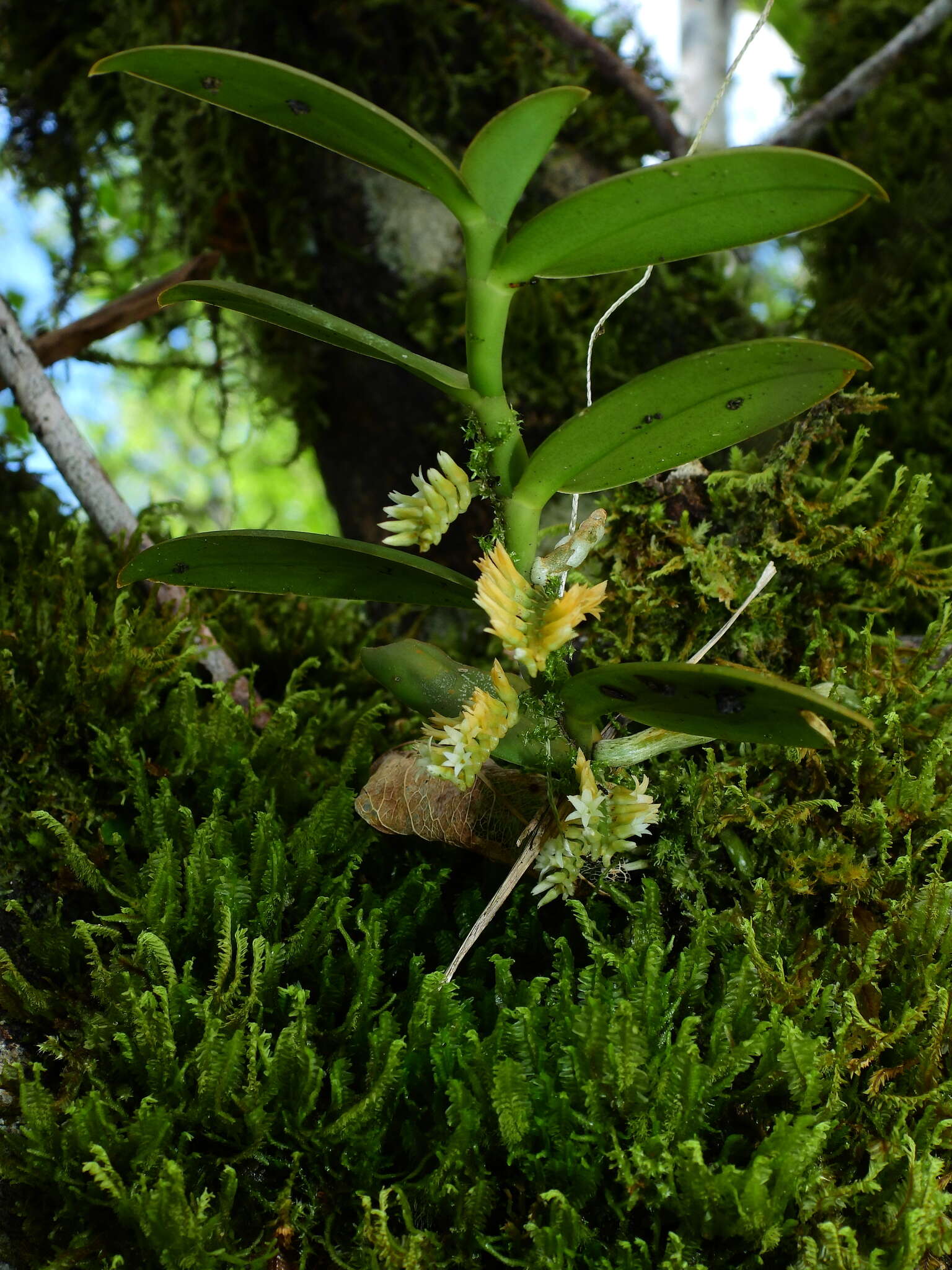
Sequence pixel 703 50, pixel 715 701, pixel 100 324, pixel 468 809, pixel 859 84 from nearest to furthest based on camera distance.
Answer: pixel 715 701
pixel 468 809
pixel 100 324
pixel 859 84
pixel 703 50

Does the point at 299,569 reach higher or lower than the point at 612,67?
lower

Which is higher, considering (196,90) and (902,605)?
(196,90)

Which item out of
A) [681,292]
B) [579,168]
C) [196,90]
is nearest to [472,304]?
[196,90]

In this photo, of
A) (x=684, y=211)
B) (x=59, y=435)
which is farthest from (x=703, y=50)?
(x=684, y=211)

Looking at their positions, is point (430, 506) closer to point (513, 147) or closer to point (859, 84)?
point (513, 147)

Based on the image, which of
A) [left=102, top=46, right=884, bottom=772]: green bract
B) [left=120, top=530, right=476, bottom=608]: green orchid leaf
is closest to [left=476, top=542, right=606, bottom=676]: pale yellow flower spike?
[left=102, top=46, right=884, bottom=772]: green bract

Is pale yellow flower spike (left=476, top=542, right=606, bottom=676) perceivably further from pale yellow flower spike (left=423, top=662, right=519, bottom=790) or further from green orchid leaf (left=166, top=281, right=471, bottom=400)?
green orchid leaf (left=166, top=281, right=471, bottom=400)

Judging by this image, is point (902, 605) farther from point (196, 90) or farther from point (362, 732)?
point (196, 90)

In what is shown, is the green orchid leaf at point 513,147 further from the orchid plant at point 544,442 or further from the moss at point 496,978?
the moss at point 496,978
